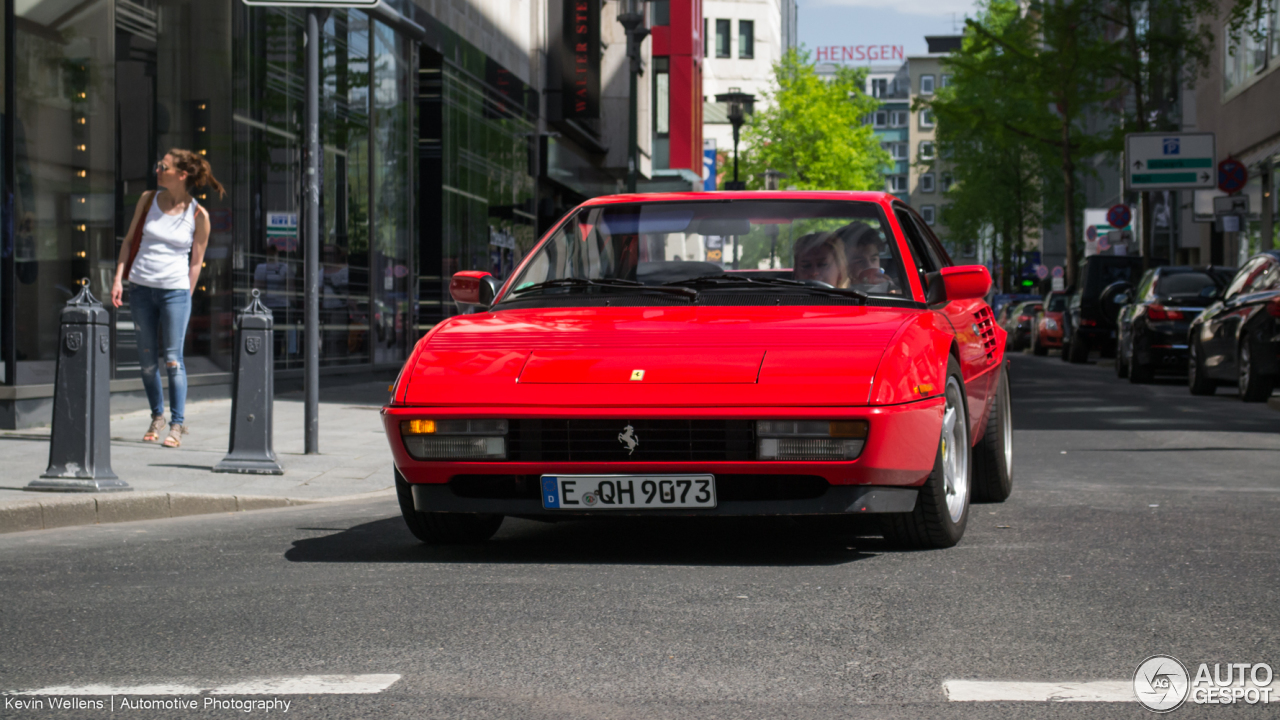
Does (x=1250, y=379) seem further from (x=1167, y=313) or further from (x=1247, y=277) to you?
(x=1167, y=313)

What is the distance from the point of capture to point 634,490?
17.2 feet

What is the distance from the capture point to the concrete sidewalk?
7.12 meters

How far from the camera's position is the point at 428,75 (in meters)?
21.5

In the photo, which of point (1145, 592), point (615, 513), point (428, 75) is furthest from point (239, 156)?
point (1145, 592)

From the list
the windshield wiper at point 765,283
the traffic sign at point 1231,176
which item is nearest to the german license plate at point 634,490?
the windshield wiper at point 765,283

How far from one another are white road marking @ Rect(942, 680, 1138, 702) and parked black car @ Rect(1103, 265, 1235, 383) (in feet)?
55.7

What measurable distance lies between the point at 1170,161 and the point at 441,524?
29634mm

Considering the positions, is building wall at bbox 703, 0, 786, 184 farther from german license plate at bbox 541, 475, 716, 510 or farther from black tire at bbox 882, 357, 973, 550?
german license plate at bbox 541, 475, 716, 510

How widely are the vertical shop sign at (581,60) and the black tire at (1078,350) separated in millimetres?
10243

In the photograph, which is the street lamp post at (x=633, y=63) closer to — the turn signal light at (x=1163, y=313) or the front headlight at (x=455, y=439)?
the turn signal light at (x=1163, y=313)

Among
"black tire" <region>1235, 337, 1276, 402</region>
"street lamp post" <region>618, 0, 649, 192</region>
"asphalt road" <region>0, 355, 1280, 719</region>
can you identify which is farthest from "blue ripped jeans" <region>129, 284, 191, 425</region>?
"street lamp post" <region>618, 0, 649, 192</region>

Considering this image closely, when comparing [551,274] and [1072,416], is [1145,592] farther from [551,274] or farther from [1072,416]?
[1072,416]

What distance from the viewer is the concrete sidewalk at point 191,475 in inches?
281

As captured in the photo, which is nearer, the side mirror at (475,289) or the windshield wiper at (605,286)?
the windshield wiper at (605,286)
